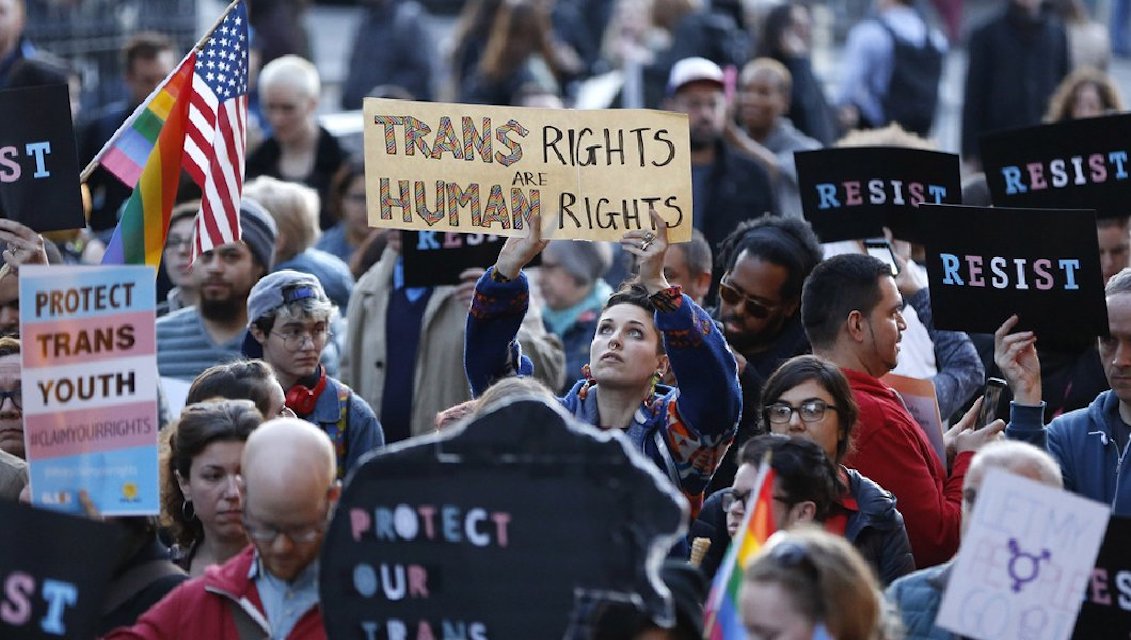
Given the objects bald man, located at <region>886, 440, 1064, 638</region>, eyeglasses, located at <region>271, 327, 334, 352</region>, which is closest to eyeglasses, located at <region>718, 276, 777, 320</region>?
eyeglasses, located at <region>271, 327, 334, 352</region>

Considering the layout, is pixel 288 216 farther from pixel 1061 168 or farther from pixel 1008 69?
pixel 1008 69

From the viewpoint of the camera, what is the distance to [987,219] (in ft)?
22.7

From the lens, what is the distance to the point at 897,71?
48.6ft

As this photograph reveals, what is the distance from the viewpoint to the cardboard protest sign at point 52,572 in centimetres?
484

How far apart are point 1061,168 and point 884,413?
1.93 metres

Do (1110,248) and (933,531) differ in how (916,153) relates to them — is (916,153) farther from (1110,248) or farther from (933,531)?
(933,531)

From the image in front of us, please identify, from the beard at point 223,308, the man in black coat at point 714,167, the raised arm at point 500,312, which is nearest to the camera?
the raised arm at point 500,312

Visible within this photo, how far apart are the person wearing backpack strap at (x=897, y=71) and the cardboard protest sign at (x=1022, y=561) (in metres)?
9.86

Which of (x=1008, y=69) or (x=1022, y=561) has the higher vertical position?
(x=1008, y=69)

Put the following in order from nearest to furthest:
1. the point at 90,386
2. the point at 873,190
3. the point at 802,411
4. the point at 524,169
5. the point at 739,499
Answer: the point at 90,386 → the point at 739,499 → the point at 802,411 → the point at 524,169 → the point at 873,190

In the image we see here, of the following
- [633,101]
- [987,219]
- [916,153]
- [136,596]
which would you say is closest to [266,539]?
[136,596]

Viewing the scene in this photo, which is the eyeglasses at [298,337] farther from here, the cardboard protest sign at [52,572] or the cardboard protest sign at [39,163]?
the cardboard protest sign at [52,572]

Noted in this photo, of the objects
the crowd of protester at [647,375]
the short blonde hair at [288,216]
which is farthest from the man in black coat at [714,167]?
the short blonde hair at [288,216]

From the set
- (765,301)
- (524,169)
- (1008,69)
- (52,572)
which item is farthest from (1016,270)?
(1008,69)
